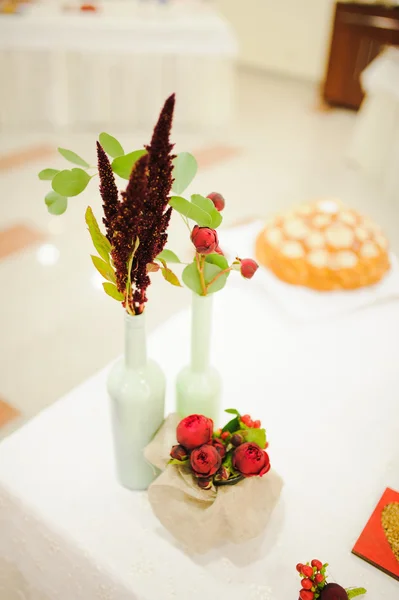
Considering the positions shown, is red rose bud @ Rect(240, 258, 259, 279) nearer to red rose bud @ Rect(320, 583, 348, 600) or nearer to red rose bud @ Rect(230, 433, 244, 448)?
red rose bud @ Rect(230, 433, 244, 448)

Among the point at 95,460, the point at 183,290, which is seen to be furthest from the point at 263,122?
the point at 95,460

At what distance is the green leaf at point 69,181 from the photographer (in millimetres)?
700

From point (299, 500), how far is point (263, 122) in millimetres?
4012

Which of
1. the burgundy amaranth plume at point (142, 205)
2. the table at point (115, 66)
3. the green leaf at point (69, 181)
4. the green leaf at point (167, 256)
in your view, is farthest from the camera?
the table at point (115, 66)

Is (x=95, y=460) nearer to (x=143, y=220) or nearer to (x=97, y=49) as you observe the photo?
(x=143, y=220)

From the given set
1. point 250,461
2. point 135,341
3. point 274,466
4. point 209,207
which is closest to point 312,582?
point 250,461

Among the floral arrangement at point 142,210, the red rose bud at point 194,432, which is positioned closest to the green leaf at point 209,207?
the floral arrangement at point 142,210

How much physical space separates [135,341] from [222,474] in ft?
0.72

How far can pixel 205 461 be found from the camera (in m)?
0.75

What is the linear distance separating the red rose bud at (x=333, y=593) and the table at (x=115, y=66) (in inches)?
147

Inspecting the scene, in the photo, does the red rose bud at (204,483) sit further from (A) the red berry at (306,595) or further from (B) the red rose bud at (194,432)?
(A) the red berry at (306,595)

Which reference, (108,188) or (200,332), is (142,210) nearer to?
(108,188)

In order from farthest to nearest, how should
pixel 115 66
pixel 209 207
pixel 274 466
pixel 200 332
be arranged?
1. pixel 115 66
2. pixel 274 466
3. pixel 200 332
4. pixel 209 207

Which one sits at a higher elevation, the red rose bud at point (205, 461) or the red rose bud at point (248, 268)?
the red rose bud at point (248, 268)
